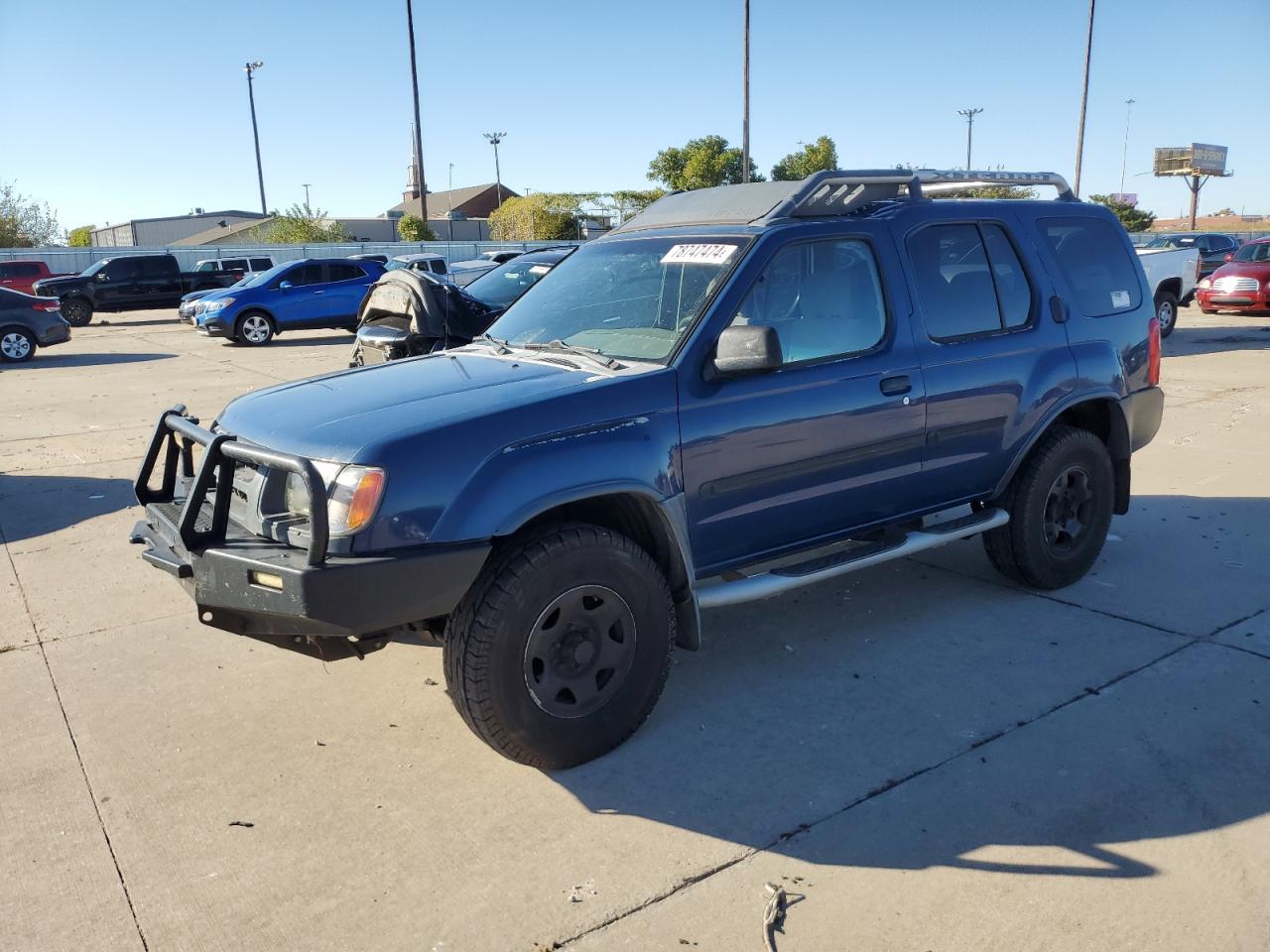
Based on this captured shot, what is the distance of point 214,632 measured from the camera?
4953 mm

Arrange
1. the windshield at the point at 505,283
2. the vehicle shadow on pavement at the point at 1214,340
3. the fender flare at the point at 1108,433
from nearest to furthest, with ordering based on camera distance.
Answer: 1. the fender flare at the point at 1108,433
2. the windshield at the point at 505,283
3. the vehicle shadow on pavement at the point at 1214,340

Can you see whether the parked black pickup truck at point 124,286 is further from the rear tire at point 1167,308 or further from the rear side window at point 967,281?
the rear side window at point 967,281

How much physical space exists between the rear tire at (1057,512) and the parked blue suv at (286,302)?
17337 mm

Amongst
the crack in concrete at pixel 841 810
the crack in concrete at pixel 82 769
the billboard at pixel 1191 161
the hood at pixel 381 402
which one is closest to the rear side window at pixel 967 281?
the crack in concrete at pixel 841 810

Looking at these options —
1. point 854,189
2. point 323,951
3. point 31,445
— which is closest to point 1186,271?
point 854,189

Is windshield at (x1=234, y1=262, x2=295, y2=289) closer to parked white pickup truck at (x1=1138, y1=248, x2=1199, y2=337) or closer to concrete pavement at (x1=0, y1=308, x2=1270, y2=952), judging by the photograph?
parked white pickup truck at (x1=1138, y1=248, x2=1199, y2=337)

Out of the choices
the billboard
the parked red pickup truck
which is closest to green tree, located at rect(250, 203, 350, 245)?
the parked red pickup truck

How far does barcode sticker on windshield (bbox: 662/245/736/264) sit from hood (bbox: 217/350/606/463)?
75 cm

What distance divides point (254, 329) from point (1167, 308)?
16516mm

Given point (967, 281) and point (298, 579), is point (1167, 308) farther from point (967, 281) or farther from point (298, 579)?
point (298, 579)

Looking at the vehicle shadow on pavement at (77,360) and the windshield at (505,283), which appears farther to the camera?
the vehicle shadow on pavement at (77,360)

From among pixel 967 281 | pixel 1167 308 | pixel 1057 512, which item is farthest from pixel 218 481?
pixel 1167 308

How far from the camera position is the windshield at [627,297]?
404 centimetres

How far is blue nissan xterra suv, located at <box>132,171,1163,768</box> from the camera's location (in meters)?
3.26
